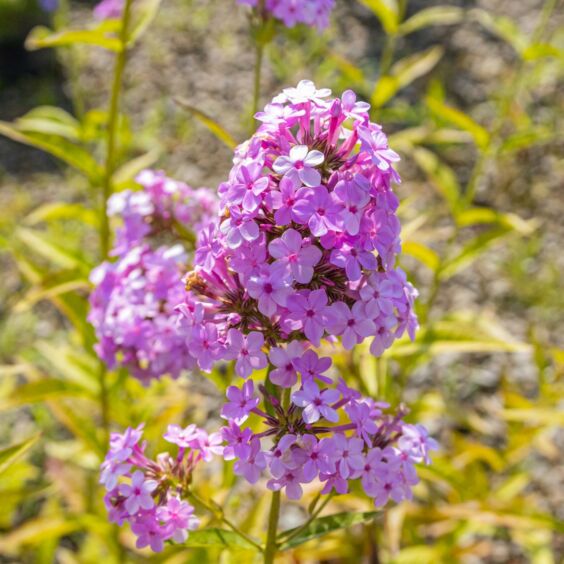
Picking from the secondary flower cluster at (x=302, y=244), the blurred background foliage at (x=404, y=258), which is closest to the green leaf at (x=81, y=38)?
the blurred background foliage at (x=404, y=258)

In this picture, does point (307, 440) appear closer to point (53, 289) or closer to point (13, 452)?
point (13, 452)

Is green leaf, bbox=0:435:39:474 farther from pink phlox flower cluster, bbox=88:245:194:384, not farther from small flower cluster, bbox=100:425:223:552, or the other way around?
pink phlox flower cluster, bbox=88:245:194:384

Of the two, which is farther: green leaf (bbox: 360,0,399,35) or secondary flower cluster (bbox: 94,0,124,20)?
secondary flower cluster (bbox: 94,0,124,20)

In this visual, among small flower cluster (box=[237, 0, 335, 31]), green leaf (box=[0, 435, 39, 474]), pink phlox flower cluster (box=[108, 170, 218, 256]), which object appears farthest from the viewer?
small flower cluster (box=[237, 0, 335, 31])

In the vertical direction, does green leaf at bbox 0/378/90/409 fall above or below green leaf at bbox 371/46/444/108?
below

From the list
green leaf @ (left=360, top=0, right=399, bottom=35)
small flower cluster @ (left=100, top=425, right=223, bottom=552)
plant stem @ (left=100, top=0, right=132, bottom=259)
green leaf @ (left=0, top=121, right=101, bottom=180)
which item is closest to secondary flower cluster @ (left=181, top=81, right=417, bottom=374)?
small flower cluster @ (left=100, top=425, right=223, bottom=552)

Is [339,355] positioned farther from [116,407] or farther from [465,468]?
[465,468]

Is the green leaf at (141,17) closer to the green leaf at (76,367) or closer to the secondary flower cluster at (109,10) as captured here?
A: the secondary flower cluster at (109,10)

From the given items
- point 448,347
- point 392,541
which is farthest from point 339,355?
point 392,541
